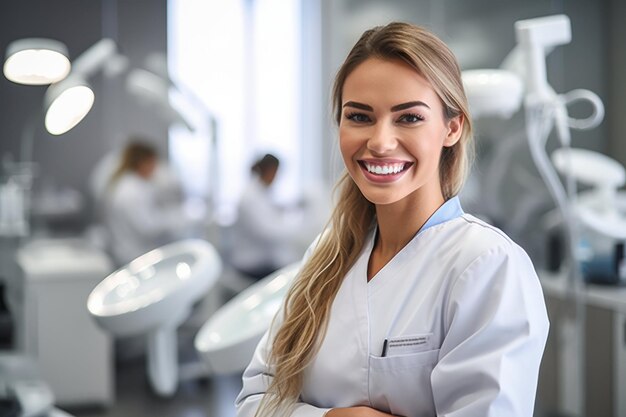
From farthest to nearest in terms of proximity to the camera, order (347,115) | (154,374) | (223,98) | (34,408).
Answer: (223,98), (154,374), (34,408), (347,115)

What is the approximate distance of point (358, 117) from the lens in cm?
113

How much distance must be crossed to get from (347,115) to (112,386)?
2.70 meters

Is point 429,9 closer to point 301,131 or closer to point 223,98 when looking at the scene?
point 301,131

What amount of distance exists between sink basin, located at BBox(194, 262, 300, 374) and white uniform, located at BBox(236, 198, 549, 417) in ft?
2.09

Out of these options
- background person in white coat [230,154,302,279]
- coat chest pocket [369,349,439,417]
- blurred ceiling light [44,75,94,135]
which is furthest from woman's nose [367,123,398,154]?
background person in white coat [230,154,302,279]

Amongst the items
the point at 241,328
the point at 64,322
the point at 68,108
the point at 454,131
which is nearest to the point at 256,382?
the point at 454,131

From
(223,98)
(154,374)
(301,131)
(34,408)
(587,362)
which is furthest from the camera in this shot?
(301,131)

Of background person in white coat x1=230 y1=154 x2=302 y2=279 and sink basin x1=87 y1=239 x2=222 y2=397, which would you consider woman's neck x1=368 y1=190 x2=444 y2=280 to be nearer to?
sink basin x1=87 y1=239 x2=222 y2=397

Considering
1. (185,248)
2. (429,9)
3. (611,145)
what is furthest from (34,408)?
(611,145)

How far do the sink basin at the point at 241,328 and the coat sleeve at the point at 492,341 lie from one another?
79 centimetres

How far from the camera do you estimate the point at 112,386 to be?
3.48 m

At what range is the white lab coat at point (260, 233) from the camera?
12.7ft

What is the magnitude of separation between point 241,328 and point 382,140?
1.23 meters

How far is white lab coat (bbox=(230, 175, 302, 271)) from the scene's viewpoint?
3.87m
